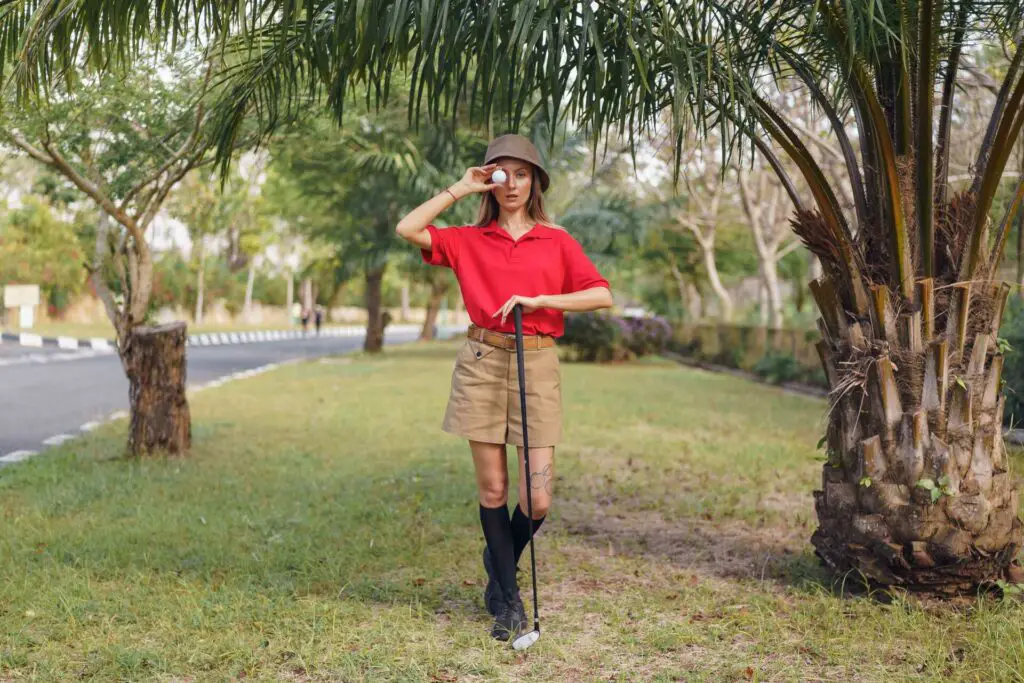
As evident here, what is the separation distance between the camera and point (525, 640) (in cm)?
396

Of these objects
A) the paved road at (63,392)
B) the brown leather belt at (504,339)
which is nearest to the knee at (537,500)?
the brown leather belt at (504,339)

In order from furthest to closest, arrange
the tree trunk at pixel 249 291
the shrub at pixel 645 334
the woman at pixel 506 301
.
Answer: the tree trunk at pixel 249 291 < the shrub at pixel 645 334 < the woman at pixel 506 301

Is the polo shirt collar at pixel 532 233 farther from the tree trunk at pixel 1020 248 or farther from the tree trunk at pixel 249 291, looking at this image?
the tree trunk at pixel 249 291

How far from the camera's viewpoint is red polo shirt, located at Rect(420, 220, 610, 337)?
4020 millimetres

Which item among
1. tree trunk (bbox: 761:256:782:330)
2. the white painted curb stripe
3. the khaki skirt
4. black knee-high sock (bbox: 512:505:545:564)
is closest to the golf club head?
black knee-high sock (bbox: 512:505:545:564)

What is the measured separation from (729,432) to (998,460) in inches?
249

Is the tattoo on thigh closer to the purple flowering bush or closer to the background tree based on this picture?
the background tree

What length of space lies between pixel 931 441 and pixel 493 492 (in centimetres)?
183

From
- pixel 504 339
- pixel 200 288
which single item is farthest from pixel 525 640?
pixel 200 288

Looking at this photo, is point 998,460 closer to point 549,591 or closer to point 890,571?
point 890,571

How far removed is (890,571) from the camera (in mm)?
4352

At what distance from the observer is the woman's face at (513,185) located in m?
4.05

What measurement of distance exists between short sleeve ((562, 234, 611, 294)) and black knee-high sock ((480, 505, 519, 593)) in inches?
38.4

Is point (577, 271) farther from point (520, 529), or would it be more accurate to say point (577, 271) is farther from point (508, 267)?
point (520, 529)
